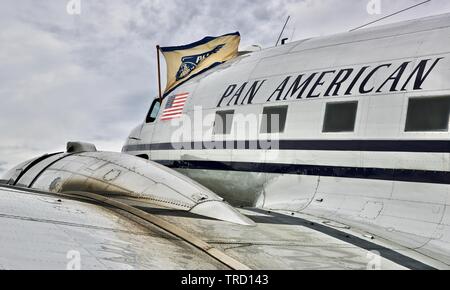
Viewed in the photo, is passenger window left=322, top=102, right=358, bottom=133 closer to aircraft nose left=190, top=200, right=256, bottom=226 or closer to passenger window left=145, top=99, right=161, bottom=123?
aircraft nose left=190, top=200, right=256, bottom=226

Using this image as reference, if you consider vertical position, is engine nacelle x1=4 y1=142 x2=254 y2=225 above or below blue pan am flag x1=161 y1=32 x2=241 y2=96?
below

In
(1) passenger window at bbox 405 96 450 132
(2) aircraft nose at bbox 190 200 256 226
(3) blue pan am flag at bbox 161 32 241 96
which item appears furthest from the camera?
(3) blue pan am flag at bbox 161 32 241 96

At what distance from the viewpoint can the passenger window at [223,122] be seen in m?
10.8

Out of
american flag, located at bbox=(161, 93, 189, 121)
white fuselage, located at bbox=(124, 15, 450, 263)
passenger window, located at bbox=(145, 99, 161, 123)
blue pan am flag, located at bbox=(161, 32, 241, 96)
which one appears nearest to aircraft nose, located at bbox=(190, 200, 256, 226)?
white fuselage, located at bbox=(124, 15, 450, 263)

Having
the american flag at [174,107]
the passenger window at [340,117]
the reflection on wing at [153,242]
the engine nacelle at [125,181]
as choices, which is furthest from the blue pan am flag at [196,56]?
the reflection on wing at [153,242]

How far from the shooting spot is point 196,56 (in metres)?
15.3

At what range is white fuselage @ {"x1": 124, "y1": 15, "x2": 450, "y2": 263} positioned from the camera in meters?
7.14

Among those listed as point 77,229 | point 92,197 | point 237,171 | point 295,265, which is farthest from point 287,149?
point 77,229

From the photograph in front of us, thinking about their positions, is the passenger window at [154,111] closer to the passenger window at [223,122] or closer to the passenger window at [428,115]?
the passenger window at [223,122]

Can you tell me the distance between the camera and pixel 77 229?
13.9 ft

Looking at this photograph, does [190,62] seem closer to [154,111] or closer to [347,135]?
[154,111]

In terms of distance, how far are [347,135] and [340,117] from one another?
40 centimetres

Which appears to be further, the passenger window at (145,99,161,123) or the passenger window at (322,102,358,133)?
the passenger window at (145,99,161,123)

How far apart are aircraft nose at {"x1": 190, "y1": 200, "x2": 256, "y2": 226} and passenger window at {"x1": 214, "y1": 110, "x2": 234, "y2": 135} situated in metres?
4.14
